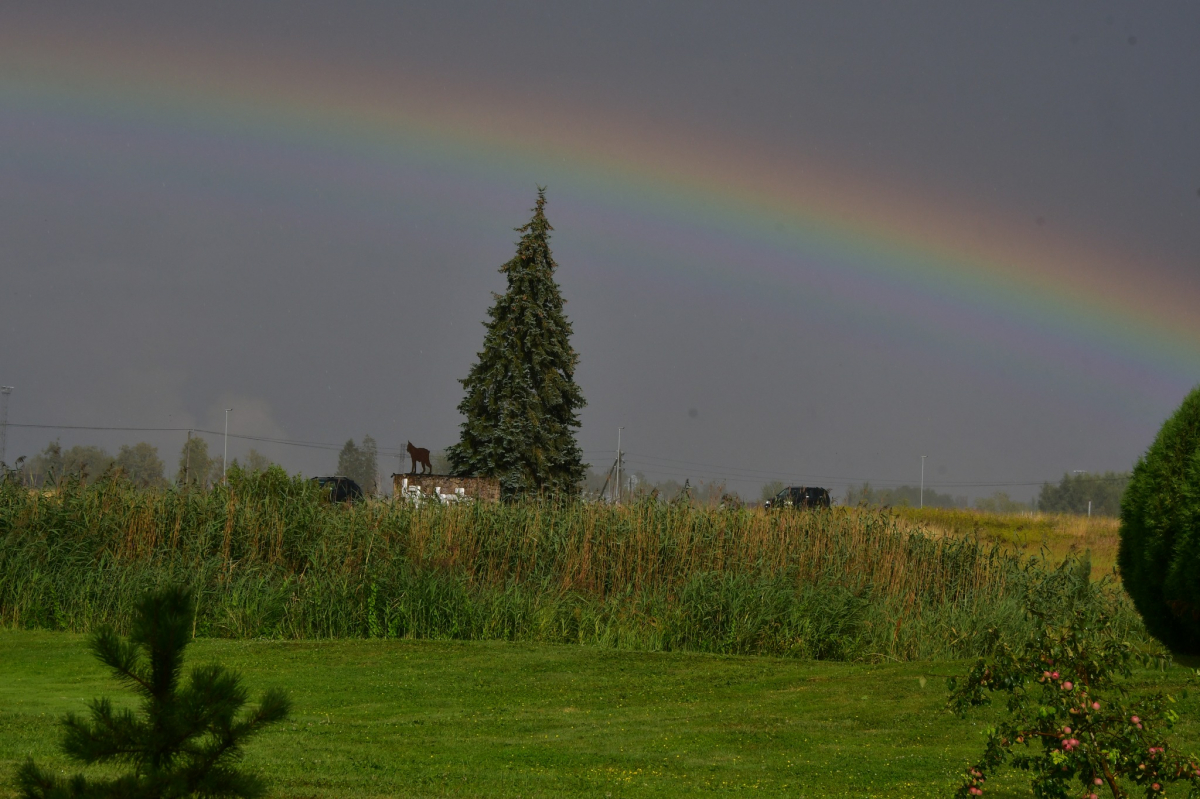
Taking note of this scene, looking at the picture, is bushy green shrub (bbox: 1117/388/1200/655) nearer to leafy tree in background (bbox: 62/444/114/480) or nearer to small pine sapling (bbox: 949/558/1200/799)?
small pine sapling (bbox: 949/558/1200/799)

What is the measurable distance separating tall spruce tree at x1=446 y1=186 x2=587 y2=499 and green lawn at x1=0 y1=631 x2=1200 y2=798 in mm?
22203

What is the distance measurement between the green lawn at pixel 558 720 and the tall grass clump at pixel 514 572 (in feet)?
3.47

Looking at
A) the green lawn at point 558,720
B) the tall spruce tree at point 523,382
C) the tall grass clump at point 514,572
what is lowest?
the green lawn at point 558,720

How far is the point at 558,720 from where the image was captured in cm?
896

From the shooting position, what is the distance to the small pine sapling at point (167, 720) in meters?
3.22


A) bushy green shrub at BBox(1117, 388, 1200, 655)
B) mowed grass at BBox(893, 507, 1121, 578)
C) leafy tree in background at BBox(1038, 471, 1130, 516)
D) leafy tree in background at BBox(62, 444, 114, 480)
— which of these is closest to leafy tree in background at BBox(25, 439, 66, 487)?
leafy tree in background at BBox(62, 444, 114, 480)

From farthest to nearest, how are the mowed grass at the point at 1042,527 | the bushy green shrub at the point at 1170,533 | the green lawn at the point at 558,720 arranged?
the mowed grass at the point at 1042,527, the bushy green shrub at the point at 1170,533, the green lawn at the point at 558,720

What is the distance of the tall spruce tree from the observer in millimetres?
34906

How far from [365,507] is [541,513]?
2.44 meters

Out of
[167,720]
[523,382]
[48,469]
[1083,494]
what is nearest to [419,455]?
[523,382]

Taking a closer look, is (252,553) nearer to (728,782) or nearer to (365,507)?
(365,507)

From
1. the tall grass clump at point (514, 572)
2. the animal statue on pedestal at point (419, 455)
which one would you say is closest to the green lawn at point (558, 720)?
the tall grass clump at point (514, 572)

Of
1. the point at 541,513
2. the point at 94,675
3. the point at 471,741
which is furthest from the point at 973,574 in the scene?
the point at 94,675

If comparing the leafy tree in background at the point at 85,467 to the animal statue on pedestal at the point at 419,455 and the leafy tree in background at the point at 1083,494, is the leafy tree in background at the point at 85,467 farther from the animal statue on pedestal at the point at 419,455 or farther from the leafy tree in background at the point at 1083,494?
the leafy tree in background at the point at 1083,494
